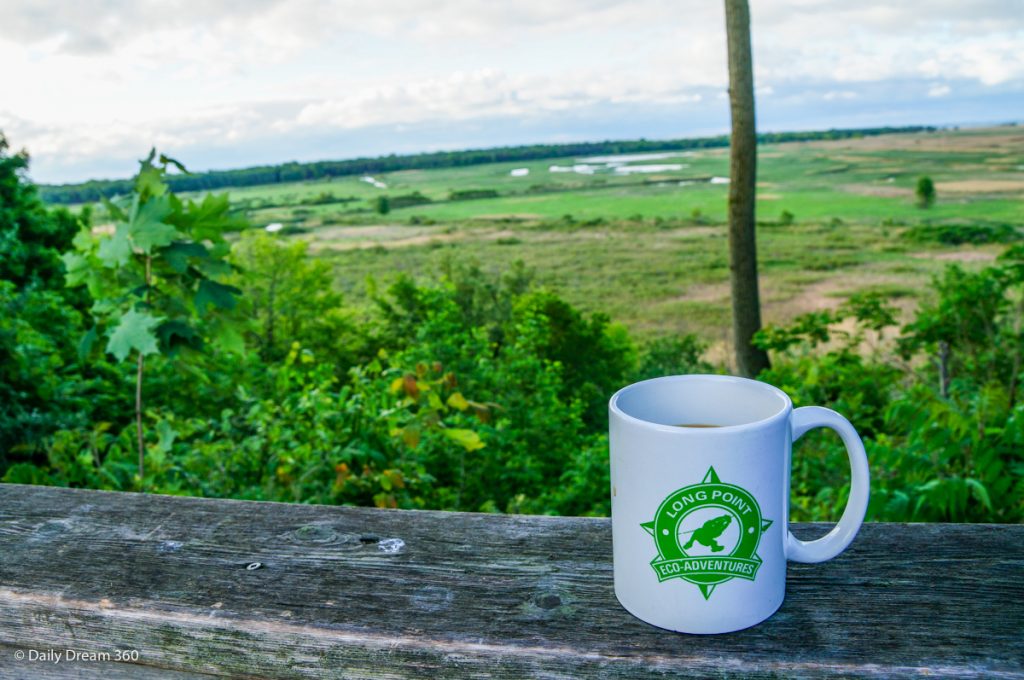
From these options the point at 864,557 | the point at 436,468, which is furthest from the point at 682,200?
the point at 864,557

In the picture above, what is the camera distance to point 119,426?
276cm

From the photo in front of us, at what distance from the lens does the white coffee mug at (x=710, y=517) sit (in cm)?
42

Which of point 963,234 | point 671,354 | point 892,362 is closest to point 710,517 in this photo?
point 892,362

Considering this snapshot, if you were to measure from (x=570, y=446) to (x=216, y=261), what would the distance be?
1.35 meters

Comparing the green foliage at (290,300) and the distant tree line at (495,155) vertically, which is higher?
the distant tree line at (495,155)

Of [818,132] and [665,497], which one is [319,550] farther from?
[818,132]

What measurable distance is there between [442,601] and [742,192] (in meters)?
3.02

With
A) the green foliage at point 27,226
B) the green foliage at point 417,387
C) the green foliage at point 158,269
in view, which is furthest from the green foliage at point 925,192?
the green foliage at point 27,226

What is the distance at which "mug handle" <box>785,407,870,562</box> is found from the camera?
0.46 metres

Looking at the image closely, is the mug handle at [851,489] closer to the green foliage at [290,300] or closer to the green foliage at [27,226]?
the green foliage at [27,226]

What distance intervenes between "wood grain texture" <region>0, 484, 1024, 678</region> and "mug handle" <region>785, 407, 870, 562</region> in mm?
30

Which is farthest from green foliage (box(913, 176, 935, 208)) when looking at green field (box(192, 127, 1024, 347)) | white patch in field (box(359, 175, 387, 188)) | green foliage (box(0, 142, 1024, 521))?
white patch in field (box(359, 175, 387, 188))

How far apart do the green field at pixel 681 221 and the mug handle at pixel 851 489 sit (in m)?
3.41

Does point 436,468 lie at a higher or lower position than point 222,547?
lower
